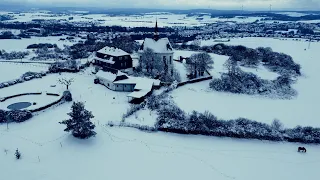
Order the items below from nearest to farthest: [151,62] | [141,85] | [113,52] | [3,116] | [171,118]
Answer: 1. [3,116]
2. [171,118]
3. [141,85]
4. [151,62]
5. [113,52]

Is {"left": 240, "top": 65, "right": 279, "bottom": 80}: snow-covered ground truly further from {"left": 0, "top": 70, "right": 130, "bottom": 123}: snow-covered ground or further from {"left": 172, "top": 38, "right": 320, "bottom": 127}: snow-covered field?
{"left": 0, "top": 70, "right": 130, "bottom": 123}: snow-covered ground

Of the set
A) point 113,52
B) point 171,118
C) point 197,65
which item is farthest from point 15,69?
point 171,118

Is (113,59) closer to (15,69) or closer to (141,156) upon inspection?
(15,69)

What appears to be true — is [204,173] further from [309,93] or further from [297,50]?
[297,50]

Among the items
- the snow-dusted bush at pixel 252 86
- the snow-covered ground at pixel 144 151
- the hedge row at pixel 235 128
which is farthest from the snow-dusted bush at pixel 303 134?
the snow-dusted bush at pixel 252 86

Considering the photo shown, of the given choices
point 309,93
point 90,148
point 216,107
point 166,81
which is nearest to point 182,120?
point 216,107

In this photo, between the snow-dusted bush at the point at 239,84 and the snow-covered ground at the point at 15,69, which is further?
the snow-covered ground at the point at 15,69

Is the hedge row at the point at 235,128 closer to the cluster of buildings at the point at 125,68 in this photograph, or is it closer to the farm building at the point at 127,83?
the cluster of buildings at the point at 125,68
